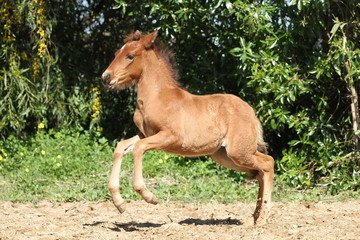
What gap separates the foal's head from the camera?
607 cm

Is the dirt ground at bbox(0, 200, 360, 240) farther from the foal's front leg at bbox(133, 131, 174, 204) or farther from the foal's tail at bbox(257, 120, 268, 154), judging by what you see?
the foal's tail at bbox(257, 120, 268, 154)

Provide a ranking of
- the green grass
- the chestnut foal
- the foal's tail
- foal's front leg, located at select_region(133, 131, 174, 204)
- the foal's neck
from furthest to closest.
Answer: the green grass → the foal's tail → the foal's neck → the chestnut foal → foal's front leg, located at select_region(133, 131, 174, 204)

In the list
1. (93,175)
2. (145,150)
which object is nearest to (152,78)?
(145,150)

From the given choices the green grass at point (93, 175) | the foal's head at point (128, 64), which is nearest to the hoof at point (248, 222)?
the green grass at point (93, 175)

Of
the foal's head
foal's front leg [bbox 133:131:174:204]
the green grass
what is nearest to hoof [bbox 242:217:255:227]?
foal's front leg [bbox 133:131:174:204]

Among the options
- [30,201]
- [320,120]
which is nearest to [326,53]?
[320,120]

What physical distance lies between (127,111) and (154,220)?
542 centimetres

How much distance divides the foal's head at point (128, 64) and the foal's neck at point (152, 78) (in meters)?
0.06

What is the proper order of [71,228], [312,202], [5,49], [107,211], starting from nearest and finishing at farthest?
[71,228] → [107,211] → [312,202] → [5,49]

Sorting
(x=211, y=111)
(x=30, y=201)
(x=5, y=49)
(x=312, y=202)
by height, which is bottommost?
(x=312, y=202)

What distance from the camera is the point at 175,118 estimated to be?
6.12m

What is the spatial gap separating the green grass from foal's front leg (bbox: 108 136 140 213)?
2271mm

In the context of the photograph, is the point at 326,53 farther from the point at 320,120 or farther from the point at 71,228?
the point at 71,228

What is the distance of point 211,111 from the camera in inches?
252
